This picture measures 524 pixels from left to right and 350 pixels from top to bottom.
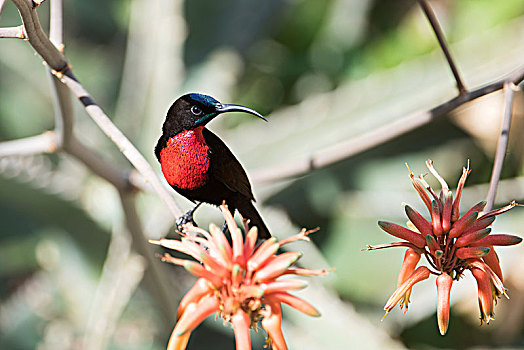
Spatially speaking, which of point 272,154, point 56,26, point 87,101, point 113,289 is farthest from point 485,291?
point 272,154

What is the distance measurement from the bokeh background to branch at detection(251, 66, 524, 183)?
0.34 metres

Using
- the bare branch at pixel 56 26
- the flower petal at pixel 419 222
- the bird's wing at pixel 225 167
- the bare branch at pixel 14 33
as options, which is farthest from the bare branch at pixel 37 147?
the flower petal at pixel 419 222

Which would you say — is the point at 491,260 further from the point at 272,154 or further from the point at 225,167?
the point at 272,154

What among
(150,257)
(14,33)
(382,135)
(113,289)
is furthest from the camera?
(113,289)

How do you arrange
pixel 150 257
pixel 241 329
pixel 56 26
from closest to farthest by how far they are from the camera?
pixel 241 329 → pixel 56 26 → pixel 150 257

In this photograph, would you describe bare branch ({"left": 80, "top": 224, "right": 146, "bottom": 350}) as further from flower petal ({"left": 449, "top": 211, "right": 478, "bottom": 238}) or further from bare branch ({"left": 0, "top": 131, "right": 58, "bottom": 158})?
flower petal ({"left": 449, "top": 211, "right": 478, "bottom": 238})

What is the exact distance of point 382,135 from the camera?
749 mm

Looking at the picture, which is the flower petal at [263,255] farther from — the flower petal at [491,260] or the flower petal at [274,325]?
the flower petal at [491,260]

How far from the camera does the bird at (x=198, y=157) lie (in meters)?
0.43

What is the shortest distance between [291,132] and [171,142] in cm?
103

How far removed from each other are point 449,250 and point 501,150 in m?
0.16

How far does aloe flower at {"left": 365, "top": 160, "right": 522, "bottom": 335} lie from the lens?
462mm

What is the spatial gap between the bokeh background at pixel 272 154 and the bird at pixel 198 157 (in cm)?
67

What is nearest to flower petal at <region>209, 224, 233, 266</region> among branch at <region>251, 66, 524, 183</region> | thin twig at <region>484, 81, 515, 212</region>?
thin twig at <region>484, 81, 515, 212</region>
